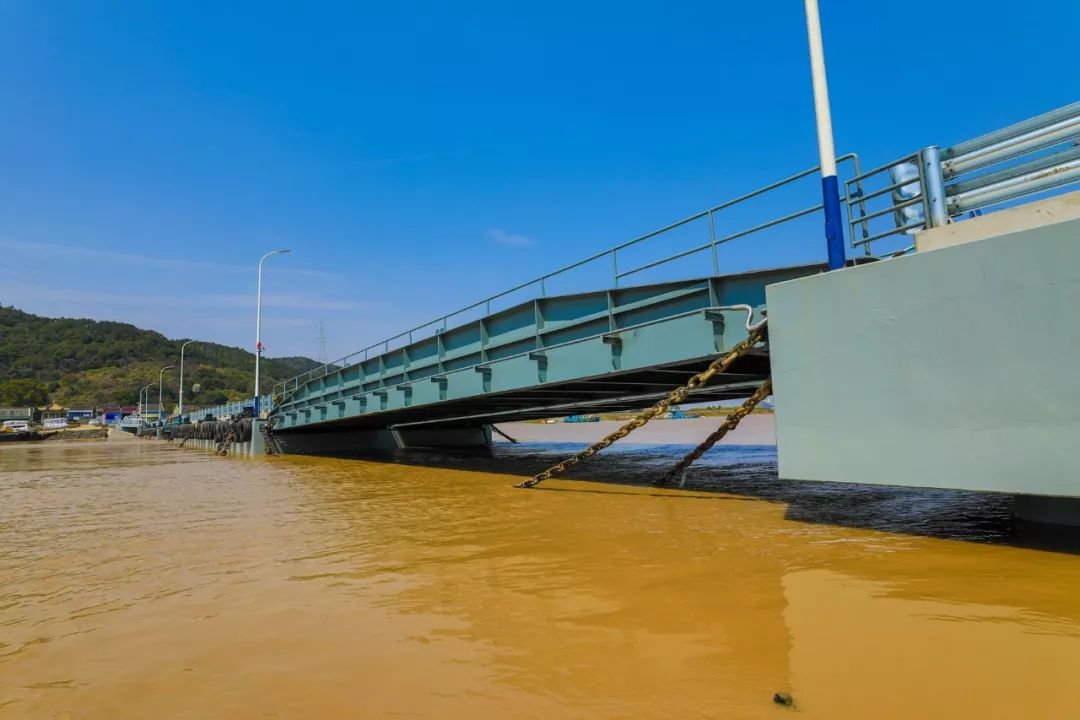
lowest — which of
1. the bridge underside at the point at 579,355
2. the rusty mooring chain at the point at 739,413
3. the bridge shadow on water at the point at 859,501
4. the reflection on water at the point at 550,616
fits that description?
the bridge shadow on water at the point at 859,501

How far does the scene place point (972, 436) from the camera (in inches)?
208

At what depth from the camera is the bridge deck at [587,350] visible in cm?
838

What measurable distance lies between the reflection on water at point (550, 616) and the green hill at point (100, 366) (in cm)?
11710

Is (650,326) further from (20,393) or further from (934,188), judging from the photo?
(20,393)

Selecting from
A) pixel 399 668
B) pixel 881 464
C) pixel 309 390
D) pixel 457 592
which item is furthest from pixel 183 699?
pixel 309 390

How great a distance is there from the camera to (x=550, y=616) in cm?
388

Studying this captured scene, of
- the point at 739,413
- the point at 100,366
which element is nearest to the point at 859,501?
the point at 739,413

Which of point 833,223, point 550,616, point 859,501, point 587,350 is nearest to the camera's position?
point 550,616

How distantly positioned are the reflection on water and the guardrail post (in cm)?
330

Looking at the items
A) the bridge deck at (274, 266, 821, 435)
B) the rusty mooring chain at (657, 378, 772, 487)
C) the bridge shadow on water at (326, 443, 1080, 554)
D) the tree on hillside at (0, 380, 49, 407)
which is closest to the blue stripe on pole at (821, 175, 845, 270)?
the bridge deck at (274, 266, 821, 435)

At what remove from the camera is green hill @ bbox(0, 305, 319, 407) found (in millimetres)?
126188

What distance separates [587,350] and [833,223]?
4.55m

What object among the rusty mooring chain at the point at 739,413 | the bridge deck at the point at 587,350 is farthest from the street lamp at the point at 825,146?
the rusty mooring chain at the point at 739,413

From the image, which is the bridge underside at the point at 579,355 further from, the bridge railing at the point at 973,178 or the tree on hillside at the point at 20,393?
the tree on hillside at the point at 20,393
